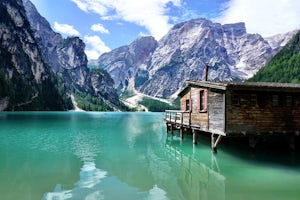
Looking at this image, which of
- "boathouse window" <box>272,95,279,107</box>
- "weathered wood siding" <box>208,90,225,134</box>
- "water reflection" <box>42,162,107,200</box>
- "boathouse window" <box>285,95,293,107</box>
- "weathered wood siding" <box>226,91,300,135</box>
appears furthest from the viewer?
"boathouse window" <box>285,95,293,107</box>

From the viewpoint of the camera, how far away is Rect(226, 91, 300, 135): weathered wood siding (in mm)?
26359

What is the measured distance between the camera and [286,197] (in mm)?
15156

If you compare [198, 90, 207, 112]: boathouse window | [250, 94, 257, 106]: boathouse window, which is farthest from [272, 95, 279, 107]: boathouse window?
[198, 90, 207, 112]: boathouse window

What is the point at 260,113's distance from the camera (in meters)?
27.1

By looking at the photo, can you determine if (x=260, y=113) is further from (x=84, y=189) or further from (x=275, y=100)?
(x=84, y=189)

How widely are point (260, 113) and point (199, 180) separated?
11.2 m

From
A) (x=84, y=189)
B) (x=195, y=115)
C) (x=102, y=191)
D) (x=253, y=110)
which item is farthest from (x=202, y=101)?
(x=84, y=189)

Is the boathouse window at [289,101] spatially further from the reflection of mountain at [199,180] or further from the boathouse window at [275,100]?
the reflection of mountain at [199,180]

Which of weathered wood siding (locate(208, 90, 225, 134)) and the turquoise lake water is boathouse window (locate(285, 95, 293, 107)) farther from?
weathered wood siding (locate(208, 90, 225, 134))

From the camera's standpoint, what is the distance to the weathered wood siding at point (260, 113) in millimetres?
26359

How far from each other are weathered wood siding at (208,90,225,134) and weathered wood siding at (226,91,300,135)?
57 cm

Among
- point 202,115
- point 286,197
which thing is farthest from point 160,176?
point 202,115

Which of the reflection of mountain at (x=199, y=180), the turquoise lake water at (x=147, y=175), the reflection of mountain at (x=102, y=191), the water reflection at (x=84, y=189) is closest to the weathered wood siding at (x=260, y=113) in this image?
the turquoise lake water at (x=147, y=175)

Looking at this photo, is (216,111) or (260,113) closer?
(260,113)
